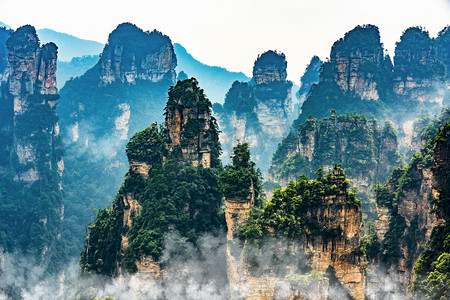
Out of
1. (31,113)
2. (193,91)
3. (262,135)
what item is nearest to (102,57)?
(31,113)

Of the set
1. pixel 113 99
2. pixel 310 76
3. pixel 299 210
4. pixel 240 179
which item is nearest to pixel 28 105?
→ pixel 113 99

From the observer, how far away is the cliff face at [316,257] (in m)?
33.1

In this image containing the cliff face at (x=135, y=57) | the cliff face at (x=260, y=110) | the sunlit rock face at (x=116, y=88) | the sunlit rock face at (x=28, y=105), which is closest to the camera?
the sunlit rock face at (x=28, y=105)

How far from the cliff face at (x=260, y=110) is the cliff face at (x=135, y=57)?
18.8m

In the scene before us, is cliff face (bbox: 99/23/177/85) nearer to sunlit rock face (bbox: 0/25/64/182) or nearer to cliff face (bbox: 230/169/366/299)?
sunlit rock face (bbox: 0/25/64/182)

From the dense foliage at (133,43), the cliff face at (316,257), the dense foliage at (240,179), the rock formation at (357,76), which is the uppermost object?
the dense foliage at (133,43)

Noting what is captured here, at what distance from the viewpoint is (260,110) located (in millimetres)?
128250

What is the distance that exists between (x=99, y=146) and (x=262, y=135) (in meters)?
41.6

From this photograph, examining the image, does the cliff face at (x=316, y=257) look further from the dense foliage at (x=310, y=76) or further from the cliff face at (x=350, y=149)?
the dense foliage at (x=310, y=76)

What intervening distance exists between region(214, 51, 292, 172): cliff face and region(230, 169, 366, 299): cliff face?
8880cm

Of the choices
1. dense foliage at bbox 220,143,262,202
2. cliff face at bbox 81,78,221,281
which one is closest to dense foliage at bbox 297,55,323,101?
cliff face at bbox 81,78,221,281

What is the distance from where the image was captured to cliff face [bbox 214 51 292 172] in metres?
123

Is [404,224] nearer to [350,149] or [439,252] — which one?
[439,252]

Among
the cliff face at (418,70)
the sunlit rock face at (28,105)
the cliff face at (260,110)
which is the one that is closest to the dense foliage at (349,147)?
the cliff face at (418,70)
